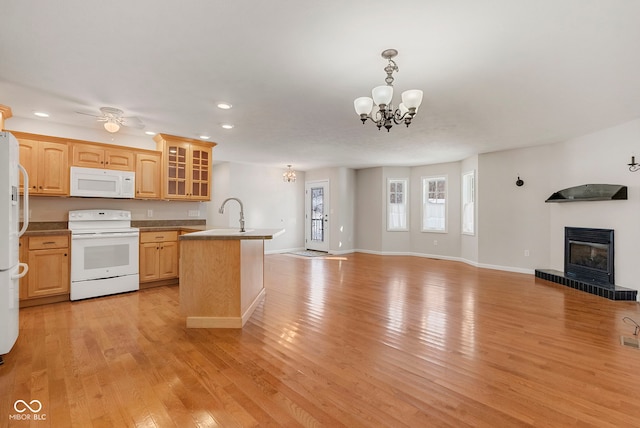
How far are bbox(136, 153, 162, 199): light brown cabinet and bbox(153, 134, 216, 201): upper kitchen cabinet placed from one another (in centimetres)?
9

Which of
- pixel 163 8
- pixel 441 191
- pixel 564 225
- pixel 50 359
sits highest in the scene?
pixel 163 8

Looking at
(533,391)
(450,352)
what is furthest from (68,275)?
(533,391)

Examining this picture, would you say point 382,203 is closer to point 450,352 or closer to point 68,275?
point 450,352

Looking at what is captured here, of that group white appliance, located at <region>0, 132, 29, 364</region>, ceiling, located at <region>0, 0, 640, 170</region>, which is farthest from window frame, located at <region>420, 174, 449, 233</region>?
white appliance, located at <region>0, 132, 29, 364</region>

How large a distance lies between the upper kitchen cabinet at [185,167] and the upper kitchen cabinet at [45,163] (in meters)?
1.26

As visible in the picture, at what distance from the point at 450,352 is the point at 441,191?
5946 mm

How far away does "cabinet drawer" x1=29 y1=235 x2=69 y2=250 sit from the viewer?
3.76 m

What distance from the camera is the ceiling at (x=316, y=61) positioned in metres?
2.02

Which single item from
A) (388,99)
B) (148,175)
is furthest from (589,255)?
(148,175)

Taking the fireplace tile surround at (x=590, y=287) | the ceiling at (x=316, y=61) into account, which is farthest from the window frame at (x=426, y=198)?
the ceiling at (x=316, y=61)

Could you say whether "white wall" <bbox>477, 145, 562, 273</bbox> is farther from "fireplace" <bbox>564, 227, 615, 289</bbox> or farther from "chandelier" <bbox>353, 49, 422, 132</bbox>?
"chandelier" <bbox>353, 49, 422, 132</bbox>

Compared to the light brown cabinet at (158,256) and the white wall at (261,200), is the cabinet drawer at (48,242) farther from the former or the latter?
the white wall at (261,200)

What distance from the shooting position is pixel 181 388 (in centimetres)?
203

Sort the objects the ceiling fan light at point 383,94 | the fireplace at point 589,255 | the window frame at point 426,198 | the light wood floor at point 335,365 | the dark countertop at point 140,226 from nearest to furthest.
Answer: the light wood floor at point 335,365 → the ceiling fan light at point 383,94 → the dark countertop at point 140,226 → the fireplace at point 589,255 → the window frame at point 426,198
